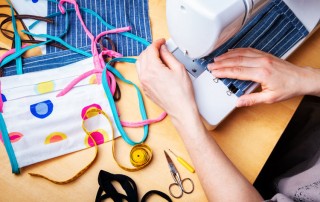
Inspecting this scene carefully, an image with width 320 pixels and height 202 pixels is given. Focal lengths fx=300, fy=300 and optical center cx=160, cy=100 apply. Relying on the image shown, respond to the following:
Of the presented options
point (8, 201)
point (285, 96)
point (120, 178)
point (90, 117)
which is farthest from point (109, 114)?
point (285, 96)

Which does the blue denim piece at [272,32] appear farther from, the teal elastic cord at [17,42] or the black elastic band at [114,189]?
the teal elastic cord at [17,42]

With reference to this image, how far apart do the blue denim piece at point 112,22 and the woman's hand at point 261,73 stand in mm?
291

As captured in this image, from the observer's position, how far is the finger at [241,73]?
2.50ft

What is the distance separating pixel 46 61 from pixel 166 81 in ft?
1.20

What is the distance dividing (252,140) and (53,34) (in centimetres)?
67

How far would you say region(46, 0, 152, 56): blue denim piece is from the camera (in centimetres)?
93

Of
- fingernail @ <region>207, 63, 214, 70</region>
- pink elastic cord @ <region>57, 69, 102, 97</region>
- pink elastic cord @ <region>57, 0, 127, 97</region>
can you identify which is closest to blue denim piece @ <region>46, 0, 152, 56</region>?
pink elastic cord @ <region>57, 0, 127, 97</region>

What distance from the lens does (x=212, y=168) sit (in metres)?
0.71

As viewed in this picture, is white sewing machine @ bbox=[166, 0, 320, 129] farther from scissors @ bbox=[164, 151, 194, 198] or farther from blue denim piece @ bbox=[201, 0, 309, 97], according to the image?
scissors @ bbox=[164, 151, 194, 198]

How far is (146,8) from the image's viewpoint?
1.02 m

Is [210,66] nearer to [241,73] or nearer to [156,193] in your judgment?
[241,73]

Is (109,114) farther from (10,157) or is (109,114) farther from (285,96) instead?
(285,96)

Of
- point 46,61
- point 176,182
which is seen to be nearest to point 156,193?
point 176,182

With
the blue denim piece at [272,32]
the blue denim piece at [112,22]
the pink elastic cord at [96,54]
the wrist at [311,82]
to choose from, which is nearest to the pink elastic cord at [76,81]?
the pink elastic cord at [96,54]
